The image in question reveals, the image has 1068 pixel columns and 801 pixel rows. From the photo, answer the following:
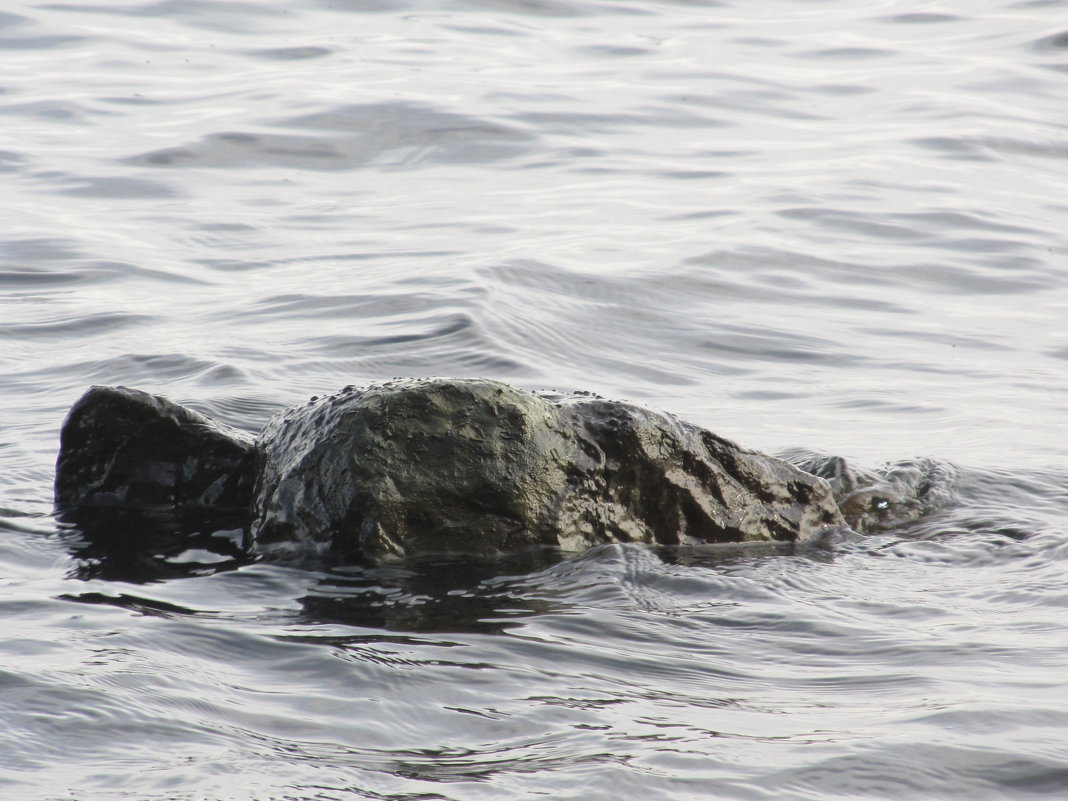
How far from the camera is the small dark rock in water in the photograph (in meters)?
4.38

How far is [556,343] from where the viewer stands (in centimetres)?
805

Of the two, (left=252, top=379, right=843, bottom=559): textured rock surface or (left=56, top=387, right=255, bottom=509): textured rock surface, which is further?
(left=56, top=387, right=255, bottom=509): textured rock surface

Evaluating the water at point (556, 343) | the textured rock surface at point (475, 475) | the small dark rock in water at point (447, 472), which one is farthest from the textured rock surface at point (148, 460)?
the textured rock surface at point (475, 475)

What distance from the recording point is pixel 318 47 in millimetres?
16812

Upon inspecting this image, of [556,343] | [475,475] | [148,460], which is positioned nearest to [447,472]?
[475,475]

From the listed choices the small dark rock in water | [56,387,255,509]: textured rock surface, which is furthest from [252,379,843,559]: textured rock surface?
[56,387,255,509]: textured rock surface

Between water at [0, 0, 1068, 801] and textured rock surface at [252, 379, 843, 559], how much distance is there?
7.1 inches

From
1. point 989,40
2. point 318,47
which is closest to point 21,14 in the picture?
point 318,47

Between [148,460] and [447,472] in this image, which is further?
[148,460]

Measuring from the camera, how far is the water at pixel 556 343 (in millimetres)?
3104

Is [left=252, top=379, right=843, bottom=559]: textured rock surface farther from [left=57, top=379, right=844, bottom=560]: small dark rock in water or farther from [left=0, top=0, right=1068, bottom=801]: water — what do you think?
[left=0, top=0, right=1068, bottom=801]: water

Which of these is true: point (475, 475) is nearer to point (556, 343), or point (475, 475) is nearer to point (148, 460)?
point (148, 460)

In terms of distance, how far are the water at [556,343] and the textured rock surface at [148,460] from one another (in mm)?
212

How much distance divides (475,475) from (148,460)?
1.36 meters
